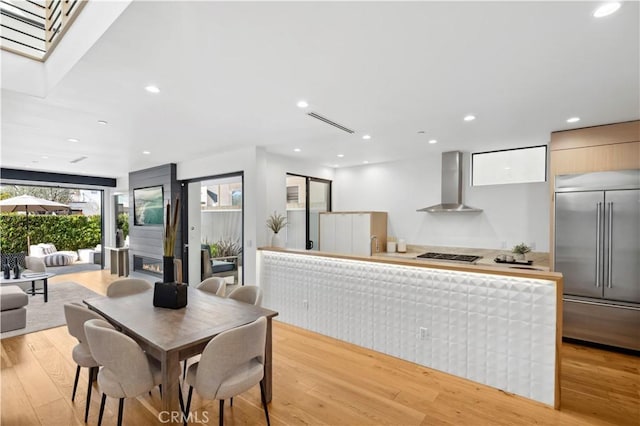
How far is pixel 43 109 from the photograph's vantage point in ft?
10.00

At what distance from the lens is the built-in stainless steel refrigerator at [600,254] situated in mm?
Result: 3252

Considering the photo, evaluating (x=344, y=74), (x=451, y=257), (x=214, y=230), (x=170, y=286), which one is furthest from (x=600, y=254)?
(x=214, y=230)

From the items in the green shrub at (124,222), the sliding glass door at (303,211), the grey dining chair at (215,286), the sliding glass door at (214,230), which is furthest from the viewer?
the green shrub at (124,222)

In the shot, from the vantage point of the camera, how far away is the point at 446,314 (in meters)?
2.84

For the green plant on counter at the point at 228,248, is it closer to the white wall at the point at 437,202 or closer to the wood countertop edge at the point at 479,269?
the white wall at the point at 437,202

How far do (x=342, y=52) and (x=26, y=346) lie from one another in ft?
15.2

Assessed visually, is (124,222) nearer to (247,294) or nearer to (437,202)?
(247,294)

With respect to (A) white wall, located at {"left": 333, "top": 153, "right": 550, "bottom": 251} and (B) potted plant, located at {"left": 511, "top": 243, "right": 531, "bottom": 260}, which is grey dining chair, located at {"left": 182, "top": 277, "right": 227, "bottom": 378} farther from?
(B) potted plant, located at {"left": 511, "top": 243, "right": 531, "bottom": 260}

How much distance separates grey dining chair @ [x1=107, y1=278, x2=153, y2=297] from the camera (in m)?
3.10

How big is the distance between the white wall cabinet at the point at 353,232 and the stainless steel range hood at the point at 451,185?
0.98m

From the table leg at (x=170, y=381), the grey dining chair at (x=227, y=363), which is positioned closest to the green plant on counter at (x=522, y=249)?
the grey dining chair at (x=227, y=363)

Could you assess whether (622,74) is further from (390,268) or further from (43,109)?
(43,109)

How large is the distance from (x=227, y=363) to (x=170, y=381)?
0.33 m

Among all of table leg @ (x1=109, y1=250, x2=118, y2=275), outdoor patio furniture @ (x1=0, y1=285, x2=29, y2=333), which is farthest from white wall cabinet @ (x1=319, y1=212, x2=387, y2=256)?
table leg @ (x1=109, y1=250, x2=118, y2=275)
